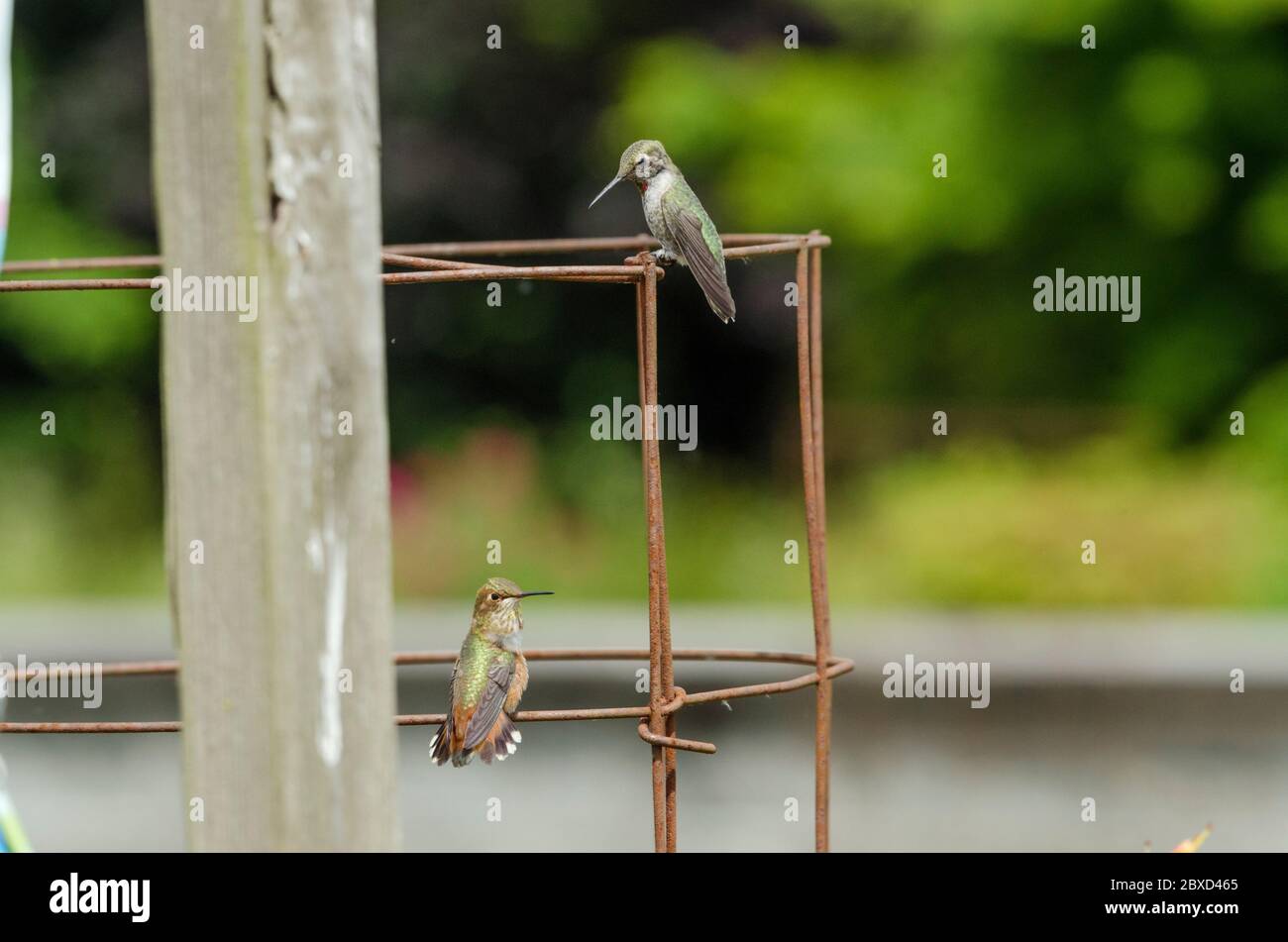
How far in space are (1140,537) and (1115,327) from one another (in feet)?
10.6

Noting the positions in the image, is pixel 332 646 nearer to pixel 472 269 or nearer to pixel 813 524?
pixel 472 269

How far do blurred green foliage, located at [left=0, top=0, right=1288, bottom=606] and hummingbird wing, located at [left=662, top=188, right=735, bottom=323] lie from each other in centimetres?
496

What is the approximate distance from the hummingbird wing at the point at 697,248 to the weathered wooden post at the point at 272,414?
6.52ft

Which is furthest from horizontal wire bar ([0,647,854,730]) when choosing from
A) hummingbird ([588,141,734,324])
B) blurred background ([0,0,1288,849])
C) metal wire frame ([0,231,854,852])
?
blurred background ([0,0,1288,849])

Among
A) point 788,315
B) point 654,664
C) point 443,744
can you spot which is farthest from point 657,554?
point 788,315

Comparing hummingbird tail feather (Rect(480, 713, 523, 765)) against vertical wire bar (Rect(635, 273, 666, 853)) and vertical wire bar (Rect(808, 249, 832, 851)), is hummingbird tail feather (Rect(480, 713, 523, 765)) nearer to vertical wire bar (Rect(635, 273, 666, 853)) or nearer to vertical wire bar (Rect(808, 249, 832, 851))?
vertical wire bar (Rect(635, 273, 666, 853))

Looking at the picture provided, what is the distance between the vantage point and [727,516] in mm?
10555

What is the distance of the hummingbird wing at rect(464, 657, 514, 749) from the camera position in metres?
2.74

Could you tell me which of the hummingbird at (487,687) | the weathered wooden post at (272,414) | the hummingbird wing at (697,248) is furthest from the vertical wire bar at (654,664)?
the weathered wooden post at (272,414)

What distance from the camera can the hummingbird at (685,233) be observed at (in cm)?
344

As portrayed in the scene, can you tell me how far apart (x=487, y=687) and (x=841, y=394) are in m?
9.85

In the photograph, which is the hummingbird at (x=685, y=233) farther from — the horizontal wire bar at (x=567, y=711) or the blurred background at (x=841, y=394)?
the blurred background at (x=841, y=394)

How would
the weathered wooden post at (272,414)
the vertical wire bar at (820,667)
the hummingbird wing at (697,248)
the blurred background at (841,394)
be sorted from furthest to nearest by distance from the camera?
the blurred background at (841,394) < the hummingbird wing at (697,248) < the vertical wire bar at (820,667) < the weathered wooden post at (272,414)
